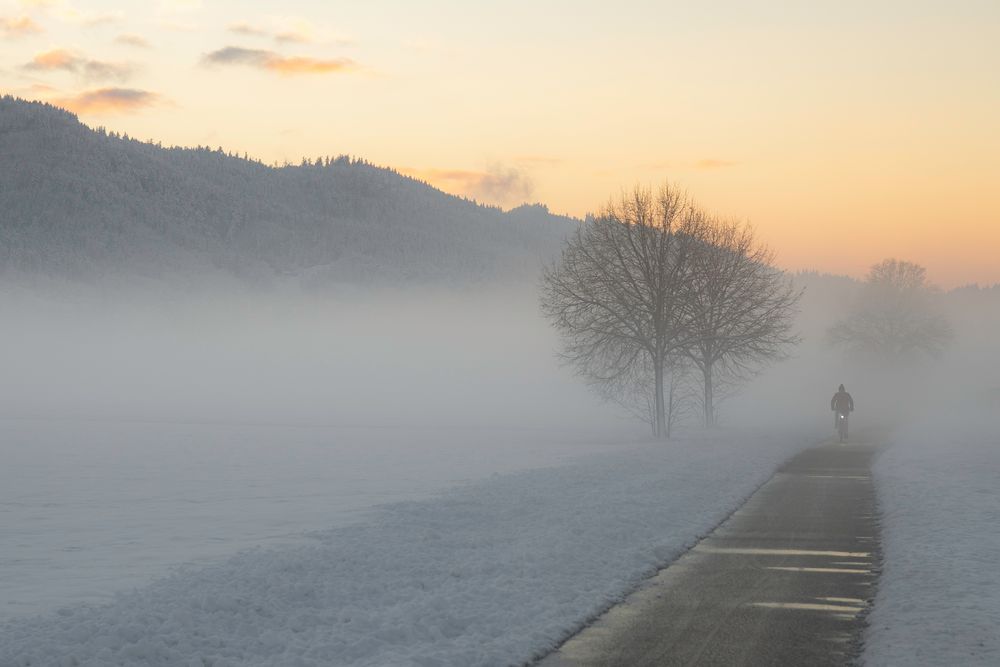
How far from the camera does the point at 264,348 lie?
180 metres

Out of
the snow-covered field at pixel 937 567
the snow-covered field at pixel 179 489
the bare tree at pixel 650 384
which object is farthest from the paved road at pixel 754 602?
the bare tree at pixel 650 384

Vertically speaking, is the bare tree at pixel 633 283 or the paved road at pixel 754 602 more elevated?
the bare tree at pixel 633 283

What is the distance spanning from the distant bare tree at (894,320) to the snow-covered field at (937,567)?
71802 millimetres

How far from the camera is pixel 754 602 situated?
11344mm

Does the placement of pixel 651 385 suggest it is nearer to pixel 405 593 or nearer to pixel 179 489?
pixel 179 489

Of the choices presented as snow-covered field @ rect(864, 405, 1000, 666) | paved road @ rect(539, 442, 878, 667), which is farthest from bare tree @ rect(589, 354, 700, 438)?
paved road @ rect(539, 442, 878, 667)

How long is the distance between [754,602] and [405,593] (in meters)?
3.86

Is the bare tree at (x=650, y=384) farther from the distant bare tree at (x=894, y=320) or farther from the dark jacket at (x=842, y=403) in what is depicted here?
the distant bare tree at (x=894, y=320)

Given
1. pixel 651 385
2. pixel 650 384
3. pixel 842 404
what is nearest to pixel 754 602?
pixel 842 404

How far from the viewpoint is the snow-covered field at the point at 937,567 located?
31.1ft

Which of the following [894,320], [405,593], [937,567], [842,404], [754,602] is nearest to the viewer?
[754,602]

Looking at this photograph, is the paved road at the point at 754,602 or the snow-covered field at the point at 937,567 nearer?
the paved road at the point at 754,602

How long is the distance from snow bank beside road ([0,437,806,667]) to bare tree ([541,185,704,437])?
25371 mm

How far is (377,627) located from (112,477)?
2114cm
